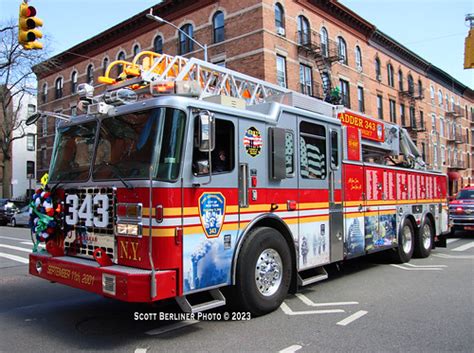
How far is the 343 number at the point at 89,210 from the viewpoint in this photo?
16.2ft

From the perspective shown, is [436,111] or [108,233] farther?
[436,111]

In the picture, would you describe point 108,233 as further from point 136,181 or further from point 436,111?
point 436,111

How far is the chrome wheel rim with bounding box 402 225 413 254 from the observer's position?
374 inches

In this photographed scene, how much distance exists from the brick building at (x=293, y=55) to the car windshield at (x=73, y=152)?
680 inches

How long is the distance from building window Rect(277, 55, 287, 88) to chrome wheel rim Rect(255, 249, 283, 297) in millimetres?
18892

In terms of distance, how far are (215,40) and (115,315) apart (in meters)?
21.4

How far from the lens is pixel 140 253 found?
459cm

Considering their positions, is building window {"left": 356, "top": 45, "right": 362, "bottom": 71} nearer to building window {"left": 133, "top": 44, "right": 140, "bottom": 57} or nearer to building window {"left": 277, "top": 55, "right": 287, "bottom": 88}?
building window {"left": 277, "top": 55, "right": 287, "bottom": 88}

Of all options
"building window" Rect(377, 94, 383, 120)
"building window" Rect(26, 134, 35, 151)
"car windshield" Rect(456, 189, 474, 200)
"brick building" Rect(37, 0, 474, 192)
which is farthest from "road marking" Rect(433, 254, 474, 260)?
"building window" Rect(26, 134, 35, 151)

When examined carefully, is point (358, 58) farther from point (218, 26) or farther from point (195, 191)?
point (195, 191)

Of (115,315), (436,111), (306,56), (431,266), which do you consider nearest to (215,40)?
(306,56)

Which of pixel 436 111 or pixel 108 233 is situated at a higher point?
pixel 436 111

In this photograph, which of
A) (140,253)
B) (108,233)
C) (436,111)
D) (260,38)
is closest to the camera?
(140,253)

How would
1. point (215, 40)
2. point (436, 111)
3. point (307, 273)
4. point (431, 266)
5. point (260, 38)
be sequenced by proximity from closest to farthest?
point (307, 273)
point (431, 266)
point (260, 38)
point (215, 40)
point (436, 111)
